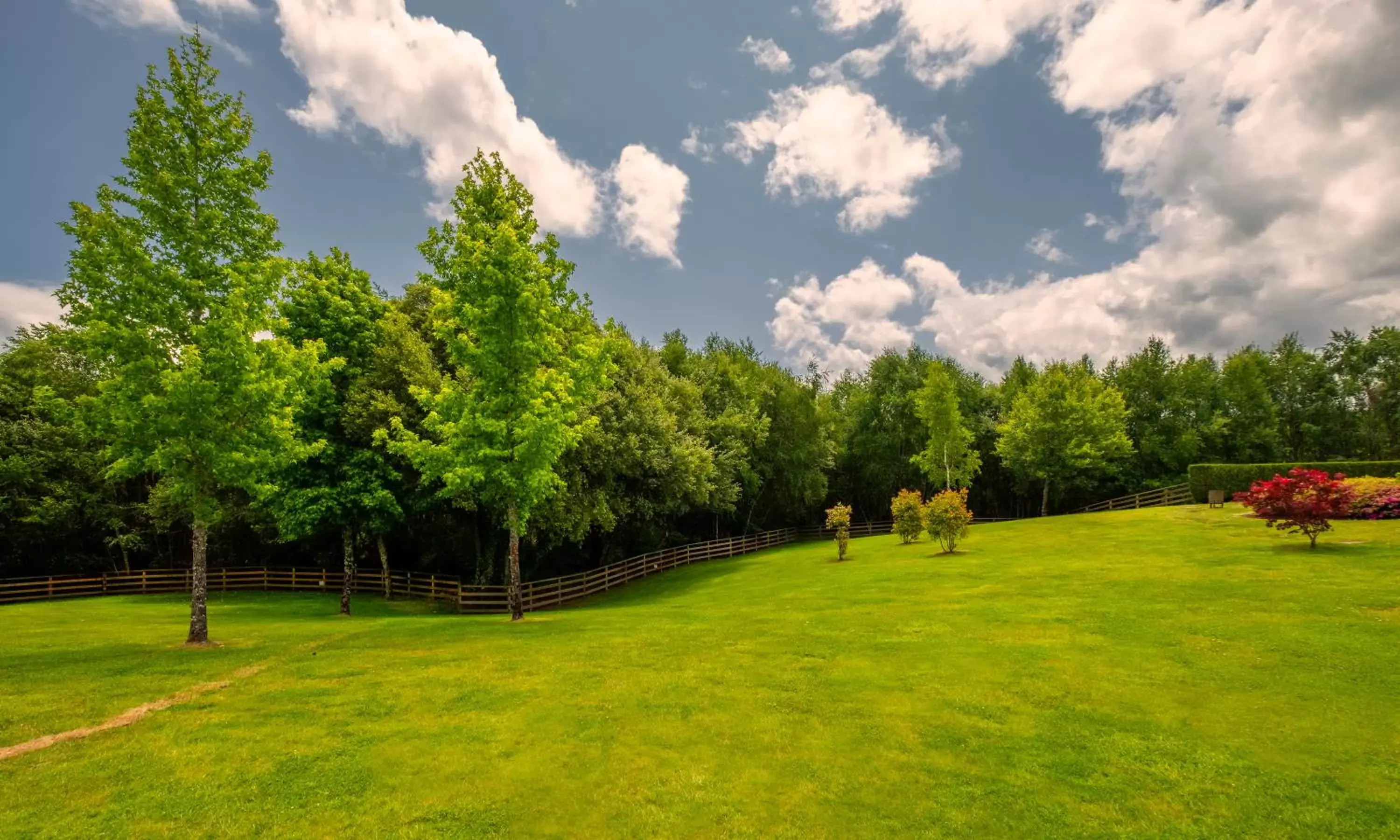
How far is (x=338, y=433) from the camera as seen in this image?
82.6 feet

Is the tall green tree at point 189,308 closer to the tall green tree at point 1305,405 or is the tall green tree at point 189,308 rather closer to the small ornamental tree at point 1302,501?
the small ornamental tree at point 1302,501

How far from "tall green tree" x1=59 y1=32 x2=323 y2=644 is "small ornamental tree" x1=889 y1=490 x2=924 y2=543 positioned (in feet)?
90.8

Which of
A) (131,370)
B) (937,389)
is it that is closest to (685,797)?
(131,370)

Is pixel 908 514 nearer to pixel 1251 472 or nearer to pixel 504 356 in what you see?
pixel 1251 472

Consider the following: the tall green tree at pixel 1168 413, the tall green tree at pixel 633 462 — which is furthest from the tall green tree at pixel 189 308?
the tall green tree at pixel 1168 413

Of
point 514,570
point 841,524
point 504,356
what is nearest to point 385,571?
point 514,570

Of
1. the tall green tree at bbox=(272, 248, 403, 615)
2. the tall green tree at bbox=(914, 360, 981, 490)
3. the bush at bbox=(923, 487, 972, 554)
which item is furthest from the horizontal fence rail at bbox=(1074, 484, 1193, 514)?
the tall green tree at bbox=(272, 248, 403, 615)

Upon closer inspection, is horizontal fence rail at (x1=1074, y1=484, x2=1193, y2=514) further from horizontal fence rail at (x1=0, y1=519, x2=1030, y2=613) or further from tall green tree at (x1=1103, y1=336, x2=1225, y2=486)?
horizontal fence rail at (x1=0, y1=519, x2=1030, y2=613)

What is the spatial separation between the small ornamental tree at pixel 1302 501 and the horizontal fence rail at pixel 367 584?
27.6 m

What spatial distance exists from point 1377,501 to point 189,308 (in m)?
39.9

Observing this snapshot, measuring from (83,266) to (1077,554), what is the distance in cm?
3074

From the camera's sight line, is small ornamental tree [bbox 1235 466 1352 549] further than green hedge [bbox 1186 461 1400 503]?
No

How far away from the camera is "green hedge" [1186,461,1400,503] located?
31.2 metres

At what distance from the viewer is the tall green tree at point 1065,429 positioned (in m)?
46.5
